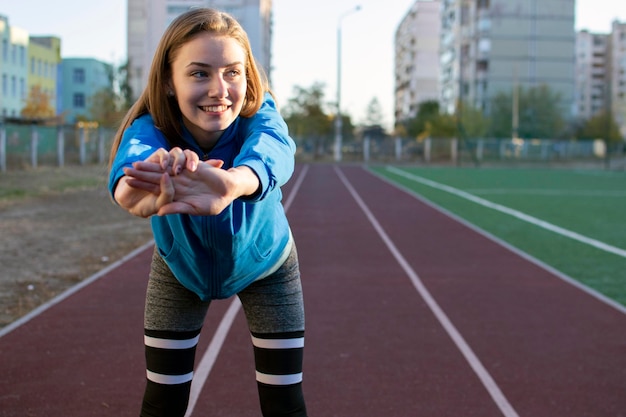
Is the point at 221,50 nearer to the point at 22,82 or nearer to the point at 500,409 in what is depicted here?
the point at 500,409

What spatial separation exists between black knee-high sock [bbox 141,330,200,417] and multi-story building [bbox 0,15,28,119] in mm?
59799

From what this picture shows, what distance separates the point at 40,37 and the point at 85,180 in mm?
59205

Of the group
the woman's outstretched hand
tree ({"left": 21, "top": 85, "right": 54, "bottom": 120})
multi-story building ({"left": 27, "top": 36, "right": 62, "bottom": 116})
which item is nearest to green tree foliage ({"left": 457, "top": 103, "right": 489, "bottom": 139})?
tree ({"left": 21, "top": 85, "right": 54, "bottom": 120})

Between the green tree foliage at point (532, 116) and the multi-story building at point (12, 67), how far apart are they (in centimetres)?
3897

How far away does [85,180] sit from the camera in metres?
26.9

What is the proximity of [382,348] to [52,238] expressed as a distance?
25.5 feet

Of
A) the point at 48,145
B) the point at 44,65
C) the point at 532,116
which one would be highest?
the point at 44,65

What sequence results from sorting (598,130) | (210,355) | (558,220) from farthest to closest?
1. (598,130)
2. (558,220)
3. (210,355)

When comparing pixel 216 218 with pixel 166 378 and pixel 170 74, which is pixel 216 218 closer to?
pixel 170 74

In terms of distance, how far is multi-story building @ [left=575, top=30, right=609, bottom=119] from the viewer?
5354 inches

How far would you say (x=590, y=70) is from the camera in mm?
137750

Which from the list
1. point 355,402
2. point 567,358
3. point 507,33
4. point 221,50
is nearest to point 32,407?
point 355,402

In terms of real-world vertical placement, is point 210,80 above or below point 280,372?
above

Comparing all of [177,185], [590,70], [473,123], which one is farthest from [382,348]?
[590,70]
